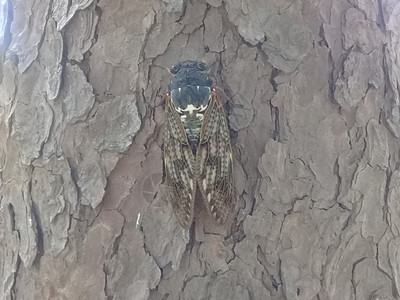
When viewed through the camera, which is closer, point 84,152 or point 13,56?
point 84,152

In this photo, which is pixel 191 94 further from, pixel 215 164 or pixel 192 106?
pixel 215 164

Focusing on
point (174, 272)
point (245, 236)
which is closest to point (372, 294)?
point (245, 236)

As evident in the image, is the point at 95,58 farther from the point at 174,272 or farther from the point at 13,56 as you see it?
the point at 174,272

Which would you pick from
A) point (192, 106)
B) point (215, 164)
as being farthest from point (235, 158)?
point (192, 106)

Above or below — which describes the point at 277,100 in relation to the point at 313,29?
below

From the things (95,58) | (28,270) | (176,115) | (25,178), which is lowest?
(28,270)
